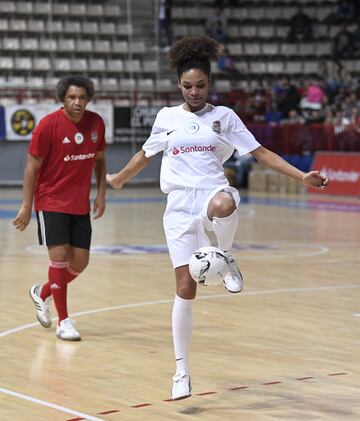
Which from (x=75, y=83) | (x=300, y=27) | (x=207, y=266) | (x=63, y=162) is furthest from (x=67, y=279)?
(x=300, y=27)

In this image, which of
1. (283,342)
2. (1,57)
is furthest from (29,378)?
(1,57)

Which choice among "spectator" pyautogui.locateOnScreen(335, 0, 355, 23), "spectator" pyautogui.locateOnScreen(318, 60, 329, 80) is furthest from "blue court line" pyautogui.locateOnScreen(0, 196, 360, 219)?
"spectator" pyautogui.locateOnScreen(335, 0, 355, 23)

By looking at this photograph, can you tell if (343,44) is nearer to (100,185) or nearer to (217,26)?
(217,26)

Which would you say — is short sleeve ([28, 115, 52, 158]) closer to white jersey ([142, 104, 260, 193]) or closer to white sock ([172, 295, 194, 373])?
white jersey ([142, 104, 260, 193])

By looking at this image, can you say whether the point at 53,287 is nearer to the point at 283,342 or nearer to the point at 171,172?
the point at 283,342

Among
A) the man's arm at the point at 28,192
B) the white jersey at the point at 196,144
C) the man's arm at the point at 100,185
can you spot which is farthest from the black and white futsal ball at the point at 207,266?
the man's arm at the point at 100,185

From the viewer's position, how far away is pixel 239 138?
6883 millimetres

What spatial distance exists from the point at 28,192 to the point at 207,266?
2.67 meters

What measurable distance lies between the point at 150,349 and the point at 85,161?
1691 millimetres

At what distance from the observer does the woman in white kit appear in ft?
21.9

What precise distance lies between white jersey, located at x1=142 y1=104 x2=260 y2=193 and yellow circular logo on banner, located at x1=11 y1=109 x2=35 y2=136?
21.5 meters

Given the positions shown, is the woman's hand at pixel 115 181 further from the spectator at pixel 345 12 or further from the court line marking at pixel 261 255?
the spectator at pixel 345 12

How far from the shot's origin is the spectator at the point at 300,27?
109 feet

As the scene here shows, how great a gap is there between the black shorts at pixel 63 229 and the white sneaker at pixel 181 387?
2.63 metres
